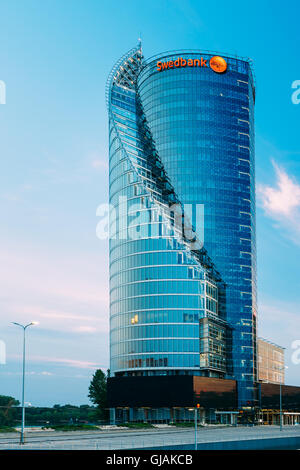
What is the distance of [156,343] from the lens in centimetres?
17062

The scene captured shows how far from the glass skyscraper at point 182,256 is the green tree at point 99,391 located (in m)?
4.79

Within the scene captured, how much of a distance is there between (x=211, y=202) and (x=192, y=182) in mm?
9015

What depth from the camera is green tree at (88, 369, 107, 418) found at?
18688 cm

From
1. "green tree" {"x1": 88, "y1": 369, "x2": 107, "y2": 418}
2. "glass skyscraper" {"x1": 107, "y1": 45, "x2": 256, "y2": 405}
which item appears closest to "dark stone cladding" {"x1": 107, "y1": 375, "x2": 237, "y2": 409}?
"glass skyscraper" {"x1": 107, "y1": 45, "x2": 256, "y2": 405}

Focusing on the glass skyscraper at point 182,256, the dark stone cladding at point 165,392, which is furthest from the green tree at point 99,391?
the dark stone cladding at point 165,392

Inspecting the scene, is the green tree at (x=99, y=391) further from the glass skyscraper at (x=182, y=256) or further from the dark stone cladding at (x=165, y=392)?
the dark stone cladding at (x=165, y=392)

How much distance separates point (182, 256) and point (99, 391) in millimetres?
52326

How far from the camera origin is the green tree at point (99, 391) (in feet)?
613

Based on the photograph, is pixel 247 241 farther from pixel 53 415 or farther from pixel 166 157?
pixel 53 415

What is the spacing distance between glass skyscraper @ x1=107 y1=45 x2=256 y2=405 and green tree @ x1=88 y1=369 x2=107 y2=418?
4.79 m

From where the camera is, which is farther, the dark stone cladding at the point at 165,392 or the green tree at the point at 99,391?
the green tree at the point at 99,391

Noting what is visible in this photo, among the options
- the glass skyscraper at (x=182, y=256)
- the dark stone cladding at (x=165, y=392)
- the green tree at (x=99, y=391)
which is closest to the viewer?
the dark stone cladding at (x=165, y=392)
